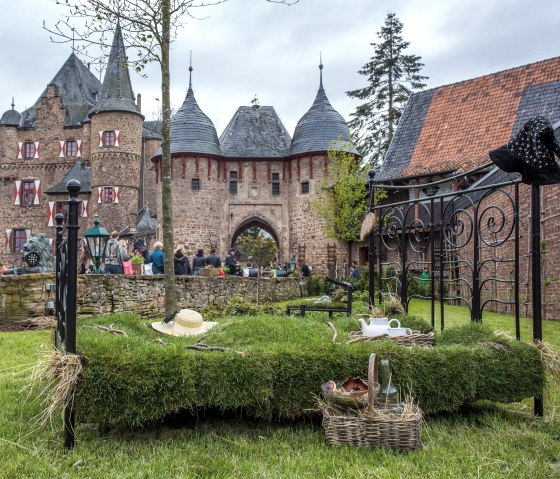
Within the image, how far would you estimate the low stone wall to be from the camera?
1020 cm

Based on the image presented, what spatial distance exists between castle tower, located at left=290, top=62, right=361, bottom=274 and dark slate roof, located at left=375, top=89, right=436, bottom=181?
467cm

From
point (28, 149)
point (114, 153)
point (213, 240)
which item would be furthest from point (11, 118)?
point (213, 240)

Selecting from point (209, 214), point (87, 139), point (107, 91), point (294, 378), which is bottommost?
point (294, 378)

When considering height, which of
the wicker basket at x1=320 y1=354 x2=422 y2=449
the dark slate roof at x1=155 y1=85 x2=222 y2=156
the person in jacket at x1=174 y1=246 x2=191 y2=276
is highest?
the dark slate roof at x1=155 y1=85 x2=222 y2=156

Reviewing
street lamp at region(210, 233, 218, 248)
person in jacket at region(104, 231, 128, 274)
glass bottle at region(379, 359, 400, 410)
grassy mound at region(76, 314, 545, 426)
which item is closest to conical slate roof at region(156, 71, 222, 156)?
street lamp at region(210, 233, 218, 248)

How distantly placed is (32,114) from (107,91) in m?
8.75

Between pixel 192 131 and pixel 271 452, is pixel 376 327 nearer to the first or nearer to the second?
pixel 271 452

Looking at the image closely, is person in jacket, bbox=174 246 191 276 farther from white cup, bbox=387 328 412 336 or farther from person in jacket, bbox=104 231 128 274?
white cup, bbox=387 328 412 336

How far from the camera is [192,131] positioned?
31703 mm

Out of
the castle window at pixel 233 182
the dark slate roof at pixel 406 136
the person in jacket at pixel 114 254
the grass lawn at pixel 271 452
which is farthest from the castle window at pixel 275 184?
the grass lawn at pixel 271 452

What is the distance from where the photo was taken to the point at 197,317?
621 centimetres

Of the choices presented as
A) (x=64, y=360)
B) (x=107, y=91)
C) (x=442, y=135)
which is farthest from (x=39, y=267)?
(x=107, y=91)

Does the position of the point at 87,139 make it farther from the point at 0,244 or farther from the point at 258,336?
the point at 258,336

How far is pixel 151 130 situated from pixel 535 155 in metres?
41.9
